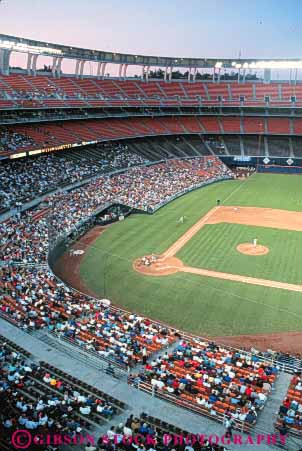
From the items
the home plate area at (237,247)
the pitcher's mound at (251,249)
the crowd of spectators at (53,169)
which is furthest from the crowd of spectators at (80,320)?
the crowd of spectators at (53,169)

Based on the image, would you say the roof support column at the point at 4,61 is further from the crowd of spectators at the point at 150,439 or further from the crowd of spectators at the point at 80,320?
the crowd of spectators at the point at 150,439

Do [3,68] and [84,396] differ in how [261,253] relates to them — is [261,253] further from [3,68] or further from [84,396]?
[3,68]

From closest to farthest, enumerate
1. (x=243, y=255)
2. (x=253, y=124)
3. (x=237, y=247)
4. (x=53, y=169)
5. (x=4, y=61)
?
(x=243, y=255) < (x=237, y=247) < (x=53, y=169) < (x=4, y=61) < (x=253, y=124)

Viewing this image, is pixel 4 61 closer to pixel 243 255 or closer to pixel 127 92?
pixel 127 92

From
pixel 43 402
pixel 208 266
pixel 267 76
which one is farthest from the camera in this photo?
pixel 267 76

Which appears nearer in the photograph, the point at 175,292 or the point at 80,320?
the point at 80,320

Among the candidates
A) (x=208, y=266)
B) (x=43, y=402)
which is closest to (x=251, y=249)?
(x=208, y=266)

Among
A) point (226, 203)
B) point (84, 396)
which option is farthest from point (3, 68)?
point (84, 396)
